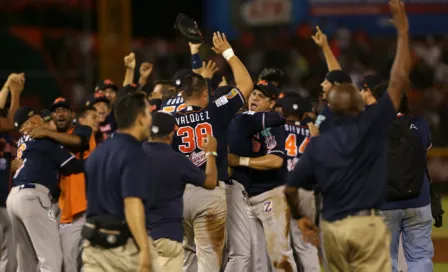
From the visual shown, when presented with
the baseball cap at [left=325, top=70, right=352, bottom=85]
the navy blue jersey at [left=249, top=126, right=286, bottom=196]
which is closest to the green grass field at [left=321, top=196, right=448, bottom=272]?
the navy blue jersey at [left=249, top=126, right=286, bottom=196]

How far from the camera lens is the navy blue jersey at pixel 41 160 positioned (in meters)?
9.45

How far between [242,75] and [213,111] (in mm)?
466

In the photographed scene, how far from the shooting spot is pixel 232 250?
9.90m

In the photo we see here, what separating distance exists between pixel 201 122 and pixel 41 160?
166 cm

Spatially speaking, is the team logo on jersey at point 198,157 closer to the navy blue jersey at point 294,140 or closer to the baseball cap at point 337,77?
the navy blue jersey at point 294,140

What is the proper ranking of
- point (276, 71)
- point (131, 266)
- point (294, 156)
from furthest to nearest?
point (276, 71), point (294, 156), point (131, 266)

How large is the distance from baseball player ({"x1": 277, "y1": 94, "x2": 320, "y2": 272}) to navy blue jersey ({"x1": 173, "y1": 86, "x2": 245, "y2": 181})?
1489 millimetres

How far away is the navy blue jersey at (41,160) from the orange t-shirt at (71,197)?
56 centimetres

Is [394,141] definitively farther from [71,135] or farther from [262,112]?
[71,135]

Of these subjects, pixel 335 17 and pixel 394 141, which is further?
pixel 335 17

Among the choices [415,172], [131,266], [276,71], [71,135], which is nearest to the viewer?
[131,266]

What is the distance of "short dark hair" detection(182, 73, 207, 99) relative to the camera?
30.2 feet

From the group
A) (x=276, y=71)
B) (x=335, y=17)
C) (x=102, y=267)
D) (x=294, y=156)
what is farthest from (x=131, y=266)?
(x=335, y=17)

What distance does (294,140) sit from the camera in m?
10.8
